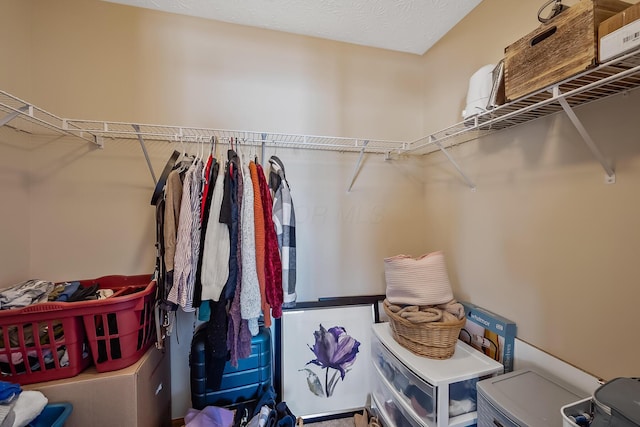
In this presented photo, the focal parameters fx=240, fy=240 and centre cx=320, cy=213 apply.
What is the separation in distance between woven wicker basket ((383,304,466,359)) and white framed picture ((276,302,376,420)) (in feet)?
1.53

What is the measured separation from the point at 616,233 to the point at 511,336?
0.64m

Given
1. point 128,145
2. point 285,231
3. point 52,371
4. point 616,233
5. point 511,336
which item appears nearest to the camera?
point 616,233

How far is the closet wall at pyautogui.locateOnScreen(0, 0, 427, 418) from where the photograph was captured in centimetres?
135

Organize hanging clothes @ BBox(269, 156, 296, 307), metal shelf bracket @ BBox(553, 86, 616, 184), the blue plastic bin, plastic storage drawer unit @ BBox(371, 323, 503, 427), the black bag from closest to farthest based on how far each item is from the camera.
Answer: the black bag → metal shelf bracket @ BBox(553, 86, 616, 184) → the blue plastic bin → plastic storage drawer unit @ BBox(371, 323, 503, 427) → hanging clothes @ BBox(269, 156, 296, 307)

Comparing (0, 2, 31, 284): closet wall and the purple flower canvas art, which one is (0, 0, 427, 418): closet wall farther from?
the purple flower canvas art

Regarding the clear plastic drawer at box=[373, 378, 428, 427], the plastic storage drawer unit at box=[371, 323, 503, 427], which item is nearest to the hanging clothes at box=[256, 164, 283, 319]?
the plastic storage drawer unit at box=[371, 323, 503, 427]

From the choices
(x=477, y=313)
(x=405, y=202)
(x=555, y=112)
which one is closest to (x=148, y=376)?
(x=477, y=313)

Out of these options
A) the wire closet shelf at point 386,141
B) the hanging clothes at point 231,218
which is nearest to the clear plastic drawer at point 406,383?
the hanging clothes at point 231,218

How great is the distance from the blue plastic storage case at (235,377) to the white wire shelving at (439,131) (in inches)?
47.6

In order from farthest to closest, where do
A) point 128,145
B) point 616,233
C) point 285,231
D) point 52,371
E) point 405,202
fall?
point 405,202 < point 128,145 < point 285,231 < point 52,371 < point 616,233

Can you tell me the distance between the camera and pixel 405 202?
6.28ft

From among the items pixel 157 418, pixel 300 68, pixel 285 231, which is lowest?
pixel 157 418

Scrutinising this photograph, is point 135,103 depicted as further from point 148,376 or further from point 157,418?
point 157,418

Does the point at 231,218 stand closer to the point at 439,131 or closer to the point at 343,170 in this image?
the point at 343,170
